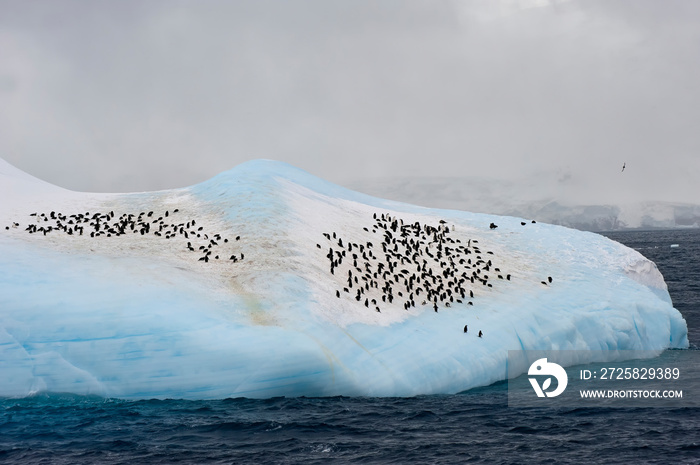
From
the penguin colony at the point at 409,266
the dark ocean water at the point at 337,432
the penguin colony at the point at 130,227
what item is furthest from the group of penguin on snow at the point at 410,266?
the dark ocean water at the point at 337,432

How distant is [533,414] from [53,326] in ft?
58.9

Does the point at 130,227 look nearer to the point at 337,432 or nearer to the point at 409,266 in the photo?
the point at 409,266

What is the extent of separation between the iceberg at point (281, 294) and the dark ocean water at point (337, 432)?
114 centimetres

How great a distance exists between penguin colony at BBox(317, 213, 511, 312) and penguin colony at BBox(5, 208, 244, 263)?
5431 mm

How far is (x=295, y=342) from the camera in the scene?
26.6 m

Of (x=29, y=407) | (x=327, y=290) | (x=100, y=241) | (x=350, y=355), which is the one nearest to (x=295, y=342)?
(x=350, y=355)

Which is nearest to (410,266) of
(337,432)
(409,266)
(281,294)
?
(409,266)

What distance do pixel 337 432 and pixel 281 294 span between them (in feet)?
26.2

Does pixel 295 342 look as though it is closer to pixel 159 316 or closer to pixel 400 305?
pixel 159 316
